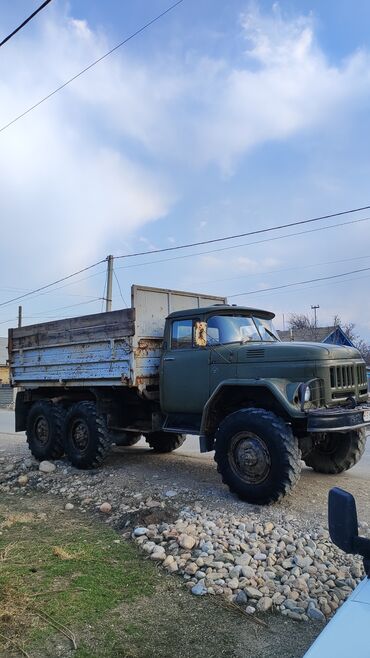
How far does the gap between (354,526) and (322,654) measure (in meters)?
0.68

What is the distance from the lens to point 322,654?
172 cm

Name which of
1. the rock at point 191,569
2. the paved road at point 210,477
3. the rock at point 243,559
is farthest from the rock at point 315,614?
the paved road at point 210,477

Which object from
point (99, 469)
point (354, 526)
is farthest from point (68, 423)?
point (354, 526)

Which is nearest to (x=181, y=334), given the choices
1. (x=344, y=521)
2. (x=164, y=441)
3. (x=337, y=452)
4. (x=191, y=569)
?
(x=337, y=452)

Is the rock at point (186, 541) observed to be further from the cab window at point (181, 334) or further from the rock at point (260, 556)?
the cab window at point (181, 334)

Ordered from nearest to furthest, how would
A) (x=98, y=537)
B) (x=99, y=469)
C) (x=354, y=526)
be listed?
(x=354, y=526) < (x=98, y=537) < (x=99, y=469)

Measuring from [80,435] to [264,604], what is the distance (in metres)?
5.53

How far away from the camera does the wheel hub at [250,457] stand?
6.07 m

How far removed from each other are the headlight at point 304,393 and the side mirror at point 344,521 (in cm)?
370

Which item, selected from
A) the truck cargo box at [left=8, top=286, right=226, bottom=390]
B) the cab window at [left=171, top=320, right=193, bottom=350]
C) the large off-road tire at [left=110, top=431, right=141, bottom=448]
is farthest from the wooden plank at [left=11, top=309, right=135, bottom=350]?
the large off-road tire at [left=110, top=431, right=141, bottom=448]

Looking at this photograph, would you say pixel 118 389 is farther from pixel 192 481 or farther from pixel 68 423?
pixel 192 481

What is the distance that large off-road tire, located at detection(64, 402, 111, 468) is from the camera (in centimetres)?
838

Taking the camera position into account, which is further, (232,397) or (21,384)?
(21,384)

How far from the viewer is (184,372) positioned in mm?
7453
